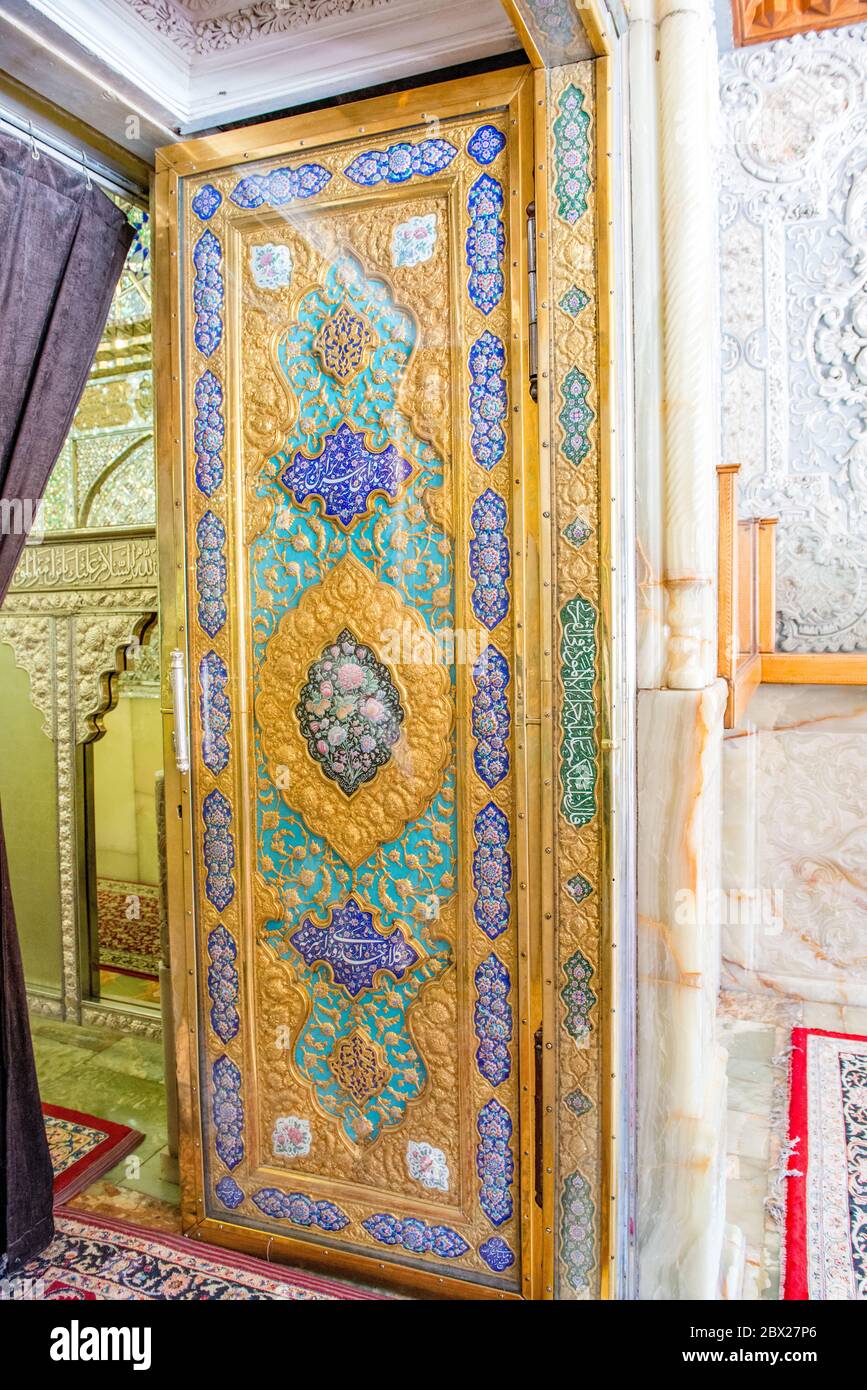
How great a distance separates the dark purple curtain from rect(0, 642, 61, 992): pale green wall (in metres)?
1.13

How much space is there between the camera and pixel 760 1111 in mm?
2402

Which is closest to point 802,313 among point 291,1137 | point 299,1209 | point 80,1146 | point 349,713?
point 349,713

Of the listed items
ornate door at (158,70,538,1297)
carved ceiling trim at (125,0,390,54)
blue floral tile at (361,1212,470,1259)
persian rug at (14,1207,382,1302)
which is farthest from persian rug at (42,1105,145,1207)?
carved ceiling trim at (125,0,390,54)

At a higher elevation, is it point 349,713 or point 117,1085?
point 349,713

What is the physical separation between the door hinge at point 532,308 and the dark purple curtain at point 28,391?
1.05 m

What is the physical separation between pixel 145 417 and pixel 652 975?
7.44 feet

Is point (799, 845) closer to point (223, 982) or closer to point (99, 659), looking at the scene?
point (223, 982)

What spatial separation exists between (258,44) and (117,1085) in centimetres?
274

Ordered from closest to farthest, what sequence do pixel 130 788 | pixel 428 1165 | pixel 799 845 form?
pixel 428 1165 < pixel 799 845 < pixel 130 788

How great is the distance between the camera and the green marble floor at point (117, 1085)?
216 centimetres

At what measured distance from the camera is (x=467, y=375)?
162cm

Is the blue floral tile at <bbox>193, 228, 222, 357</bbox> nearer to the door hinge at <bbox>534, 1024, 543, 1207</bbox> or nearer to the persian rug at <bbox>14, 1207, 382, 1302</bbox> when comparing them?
the door hinge at <bbox>534, 1024, 543, 1207</bbox>
